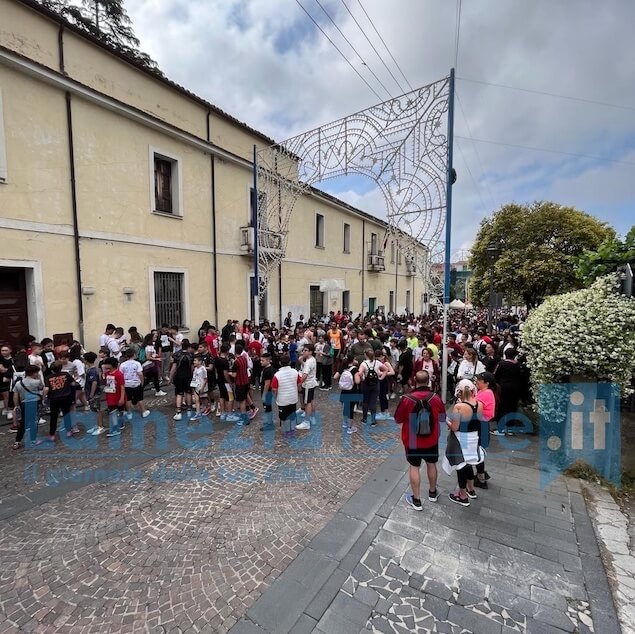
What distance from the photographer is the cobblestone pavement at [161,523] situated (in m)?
Result: 2.83

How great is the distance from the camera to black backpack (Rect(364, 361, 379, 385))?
6461mm

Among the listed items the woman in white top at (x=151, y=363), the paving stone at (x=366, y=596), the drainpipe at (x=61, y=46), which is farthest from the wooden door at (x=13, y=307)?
the paving stone at (x=366, y=596)

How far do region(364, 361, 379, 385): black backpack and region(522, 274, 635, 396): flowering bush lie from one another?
2.52 m

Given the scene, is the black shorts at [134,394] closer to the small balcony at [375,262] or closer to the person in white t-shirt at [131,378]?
the person in white t-shirt at [131,378]

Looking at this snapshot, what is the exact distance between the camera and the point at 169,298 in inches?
453

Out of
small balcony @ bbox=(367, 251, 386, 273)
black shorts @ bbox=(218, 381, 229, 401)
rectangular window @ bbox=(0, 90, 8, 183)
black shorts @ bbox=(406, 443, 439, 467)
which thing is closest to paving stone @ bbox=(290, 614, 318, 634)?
black shorts @ bbox=(406, 443, 439, 467)

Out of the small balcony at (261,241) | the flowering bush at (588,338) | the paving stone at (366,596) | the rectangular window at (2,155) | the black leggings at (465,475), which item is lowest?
the paving stone at (366,596)

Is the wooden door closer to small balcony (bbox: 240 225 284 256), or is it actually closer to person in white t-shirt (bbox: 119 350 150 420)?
person in white t-shirt (bbox: 119 350 150 420)

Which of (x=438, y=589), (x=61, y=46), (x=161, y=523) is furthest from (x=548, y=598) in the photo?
(x=61, y=46)

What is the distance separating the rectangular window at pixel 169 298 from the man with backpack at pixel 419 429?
9320 mm

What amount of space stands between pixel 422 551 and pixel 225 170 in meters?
13.3

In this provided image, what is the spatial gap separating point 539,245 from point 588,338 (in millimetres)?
14898

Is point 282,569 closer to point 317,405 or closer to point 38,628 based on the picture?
point 38,628

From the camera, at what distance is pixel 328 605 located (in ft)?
9.37
